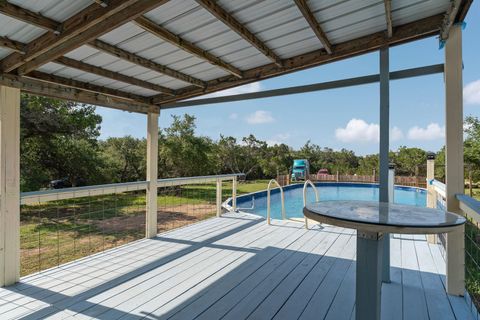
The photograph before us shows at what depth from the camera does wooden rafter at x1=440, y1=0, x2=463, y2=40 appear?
212 cm

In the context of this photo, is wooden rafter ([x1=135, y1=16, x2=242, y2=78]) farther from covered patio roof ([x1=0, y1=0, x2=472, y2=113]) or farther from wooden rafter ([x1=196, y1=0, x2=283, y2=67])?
wooden rafter ([x1=196, y1=0, x2=283, y2=67])

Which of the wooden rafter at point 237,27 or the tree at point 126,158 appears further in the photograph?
the tree at point 126,158

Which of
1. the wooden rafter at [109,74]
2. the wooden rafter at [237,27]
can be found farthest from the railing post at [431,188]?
the wooden rafter at [109,74]

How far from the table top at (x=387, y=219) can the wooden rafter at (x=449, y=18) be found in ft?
5.20

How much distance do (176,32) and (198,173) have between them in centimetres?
1212

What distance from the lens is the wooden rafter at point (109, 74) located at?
9.00 feet

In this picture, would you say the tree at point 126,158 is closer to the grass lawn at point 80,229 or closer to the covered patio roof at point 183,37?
the grass lawn at point 80,229

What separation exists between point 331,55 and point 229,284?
263 cm

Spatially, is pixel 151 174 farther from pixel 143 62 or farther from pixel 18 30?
pixel 18 30

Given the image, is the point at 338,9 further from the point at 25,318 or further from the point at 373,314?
the point at 25,318

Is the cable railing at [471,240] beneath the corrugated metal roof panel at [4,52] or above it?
beneath

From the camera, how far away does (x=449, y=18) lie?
228 centimetres

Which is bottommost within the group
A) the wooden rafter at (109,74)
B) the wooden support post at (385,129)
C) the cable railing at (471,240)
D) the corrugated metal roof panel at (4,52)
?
the cable railing at (471,240)

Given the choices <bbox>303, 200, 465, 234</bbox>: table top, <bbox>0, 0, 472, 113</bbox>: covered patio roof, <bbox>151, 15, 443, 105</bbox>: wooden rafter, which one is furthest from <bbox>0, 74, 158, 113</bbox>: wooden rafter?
<bbox>303, 200, 465, 234</bbox>: table top
